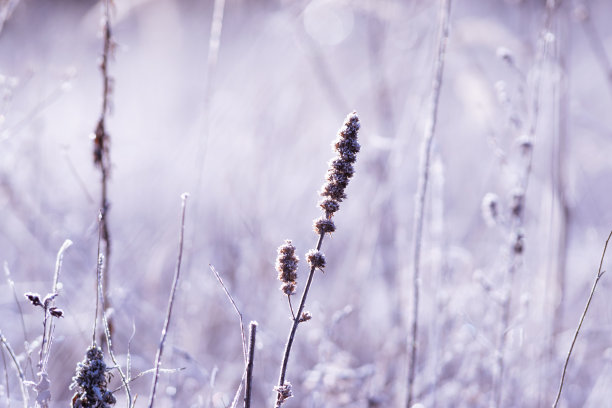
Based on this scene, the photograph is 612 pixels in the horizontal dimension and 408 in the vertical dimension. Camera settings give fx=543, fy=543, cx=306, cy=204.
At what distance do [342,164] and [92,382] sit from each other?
0.43m

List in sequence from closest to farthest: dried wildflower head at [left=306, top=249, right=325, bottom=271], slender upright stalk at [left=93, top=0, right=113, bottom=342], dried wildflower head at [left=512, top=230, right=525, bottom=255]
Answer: dried wildflower head at [left=306, top=249, right=325, bottom=271] < slender upright stalk at [left=93, top=0, right=113, bottom=342] < dried wildflower head at [left=512, top=230, right=525, bottom=255]

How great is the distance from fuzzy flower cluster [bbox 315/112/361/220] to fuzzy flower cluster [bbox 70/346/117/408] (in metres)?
0.36

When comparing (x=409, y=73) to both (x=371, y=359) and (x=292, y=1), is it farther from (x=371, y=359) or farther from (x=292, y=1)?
(x=371, y=359)

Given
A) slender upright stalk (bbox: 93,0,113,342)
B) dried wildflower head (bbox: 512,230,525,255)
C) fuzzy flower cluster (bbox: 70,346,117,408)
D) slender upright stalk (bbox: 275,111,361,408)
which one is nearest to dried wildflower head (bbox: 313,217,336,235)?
slender upright stalk (bbox: 275,111,361,408)

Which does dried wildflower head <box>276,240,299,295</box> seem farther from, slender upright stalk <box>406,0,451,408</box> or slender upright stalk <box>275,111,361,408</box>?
slender upright stalk <box>406,0,451,408</box>

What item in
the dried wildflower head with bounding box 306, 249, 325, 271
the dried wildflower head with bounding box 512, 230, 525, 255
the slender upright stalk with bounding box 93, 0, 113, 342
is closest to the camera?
the dried wildflower head with bounding box 306, 249, 325, 271

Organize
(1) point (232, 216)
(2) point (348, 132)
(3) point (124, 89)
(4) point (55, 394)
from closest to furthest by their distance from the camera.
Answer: (2) point (348, 132) < (4) point (55, 394) < (1) point (232, 216) < (3) point (124, 89)

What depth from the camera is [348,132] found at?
65cm

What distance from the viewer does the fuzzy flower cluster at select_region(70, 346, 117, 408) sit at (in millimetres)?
703

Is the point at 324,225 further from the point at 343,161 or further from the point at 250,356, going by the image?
the point at 250,356

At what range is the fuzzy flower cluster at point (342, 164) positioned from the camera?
2.15ft

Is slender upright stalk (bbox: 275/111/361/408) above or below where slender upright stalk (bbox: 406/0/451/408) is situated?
below

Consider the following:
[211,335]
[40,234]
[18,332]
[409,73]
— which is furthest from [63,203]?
[409,73]

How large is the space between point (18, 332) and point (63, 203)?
2.88 feet
